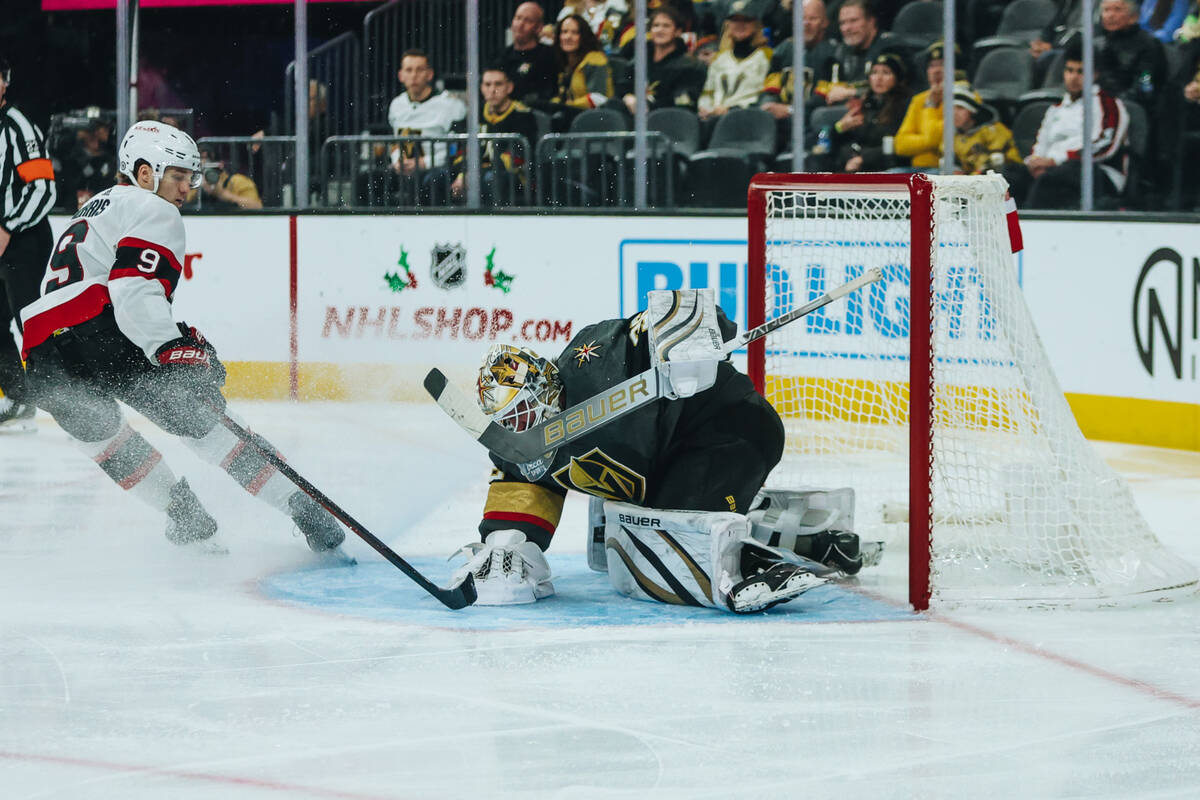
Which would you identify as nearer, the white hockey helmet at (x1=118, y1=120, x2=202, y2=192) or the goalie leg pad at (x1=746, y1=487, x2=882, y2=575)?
the goalie leg pad at (x1=746, y1=487, x2=882, y2=575)

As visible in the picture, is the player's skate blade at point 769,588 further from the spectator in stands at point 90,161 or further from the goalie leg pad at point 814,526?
the spectator in stands at point 90,161

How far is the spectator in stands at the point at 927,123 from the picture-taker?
597 cm

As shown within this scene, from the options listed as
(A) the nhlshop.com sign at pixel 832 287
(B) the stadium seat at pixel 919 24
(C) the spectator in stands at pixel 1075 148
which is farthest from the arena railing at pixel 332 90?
(C) the spectator in stands at pixel 1075 148

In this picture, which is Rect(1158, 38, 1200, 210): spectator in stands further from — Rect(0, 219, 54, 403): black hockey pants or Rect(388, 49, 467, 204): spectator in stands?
Rect(0, 219, 54, 403): black hockey pants

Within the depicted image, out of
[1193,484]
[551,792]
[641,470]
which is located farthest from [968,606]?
[1193,484]

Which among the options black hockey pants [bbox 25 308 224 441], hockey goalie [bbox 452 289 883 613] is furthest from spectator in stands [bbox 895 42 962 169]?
black hockey pants [bbox 25 308 224 441]

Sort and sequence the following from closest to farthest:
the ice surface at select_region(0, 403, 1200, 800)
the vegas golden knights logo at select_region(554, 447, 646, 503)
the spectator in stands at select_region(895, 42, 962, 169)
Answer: the ice surface at select_region(0, 403, 1200, 800) → the vegas golden knights logo at select_region(554, 447, 646, 503) → the spectator in stands at select_region(895, 42, 962, 169)

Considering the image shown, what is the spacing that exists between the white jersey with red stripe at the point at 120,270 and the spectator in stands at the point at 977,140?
10.5ft

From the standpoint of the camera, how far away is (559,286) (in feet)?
20.8

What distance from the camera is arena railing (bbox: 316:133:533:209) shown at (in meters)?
6.51

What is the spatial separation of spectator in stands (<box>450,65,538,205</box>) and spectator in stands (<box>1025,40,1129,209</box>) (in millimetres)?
1868

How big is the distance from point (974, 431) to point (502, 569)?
104cm

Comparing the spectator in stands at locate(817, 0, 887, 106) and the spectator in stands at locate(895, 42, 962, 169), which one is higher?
the spectator in stands at locate(817, 0, 887, 106)

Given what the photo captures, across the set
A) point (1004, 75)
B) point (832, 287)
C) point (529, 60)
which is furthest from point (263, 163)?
point (832, 287)
